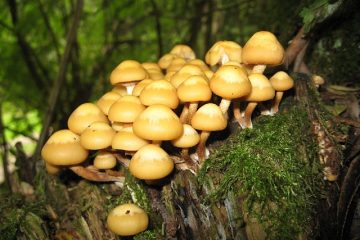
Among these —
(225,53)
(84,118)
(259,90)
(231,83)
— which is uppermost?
(225,53)

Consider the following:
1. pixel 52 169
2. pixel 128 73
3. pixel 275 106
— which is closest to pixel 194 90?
pixel 128 73

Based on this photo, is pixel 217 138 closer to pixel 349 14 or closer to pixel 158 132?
pixel 158 132

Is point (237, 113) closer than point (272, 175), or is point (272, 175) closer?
point (272, 175)

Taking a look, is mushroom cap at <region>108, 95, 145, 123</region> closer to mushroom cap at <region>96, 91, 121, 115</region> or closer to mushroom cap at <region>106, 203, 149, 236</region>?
mushroom cap at <region>96, 91, 121, 115</region>

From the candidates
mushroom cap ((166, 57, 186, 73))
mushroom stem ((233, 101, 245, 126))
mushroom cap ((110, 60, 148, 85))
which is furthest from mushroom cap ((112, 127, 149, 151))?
mushroom cap ((166, 57, 186, 73))

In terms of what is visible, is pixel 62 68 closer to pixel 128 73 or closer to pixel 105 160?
pixel 128 73

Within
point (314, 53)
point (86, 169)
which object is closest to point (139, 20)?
point (314, 53)

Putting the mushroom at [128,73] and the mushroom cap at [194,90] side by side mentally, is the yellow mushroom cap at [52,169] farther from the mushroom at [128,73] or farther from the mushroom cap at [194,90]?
the mushroom cap at [194,90]
